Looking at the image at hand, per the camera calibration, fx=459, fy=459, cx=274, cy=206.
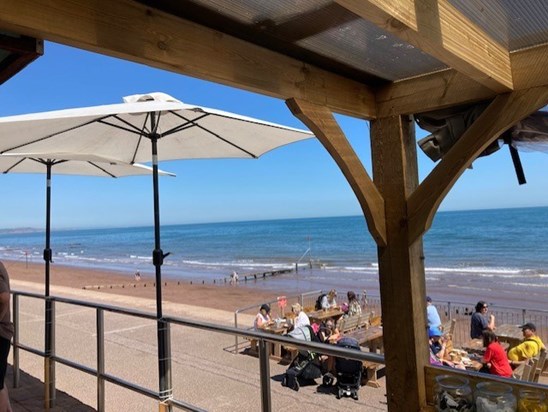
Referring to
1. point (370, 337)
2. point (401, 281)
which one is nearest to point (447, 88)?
point (401, 281)

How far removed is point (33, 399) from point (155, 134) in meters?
2.66

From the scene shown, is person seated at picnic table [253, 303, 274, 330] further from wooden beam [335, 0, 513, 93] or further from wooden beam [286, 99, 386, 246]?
wooden beam [335, 0, 513, 93]

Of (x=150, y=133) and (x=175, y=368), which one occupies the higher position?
(x=150, y=133)

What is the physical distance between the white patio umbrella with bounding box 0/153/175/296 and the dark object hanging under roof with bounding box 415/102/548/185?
2.71m

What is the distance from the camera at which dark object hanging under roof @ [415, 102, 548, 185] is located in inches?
88.0

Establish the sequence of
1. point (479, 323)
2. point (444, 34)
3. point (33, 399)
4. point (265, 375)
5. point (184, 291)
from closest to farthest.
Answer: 1. point (444, 34)
2. point (265, 375)
3. point (33, 399)
4. point (479, 323)
5. point (184, 291)

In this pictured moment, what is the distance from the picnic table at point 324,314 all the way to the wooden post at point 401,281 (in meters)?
7.16

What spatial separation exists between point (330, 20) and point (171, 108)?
1.27 meters

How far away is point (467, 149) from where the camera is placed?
6.56ft

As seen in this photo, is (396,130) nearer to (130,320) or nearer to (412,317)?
(412,317)

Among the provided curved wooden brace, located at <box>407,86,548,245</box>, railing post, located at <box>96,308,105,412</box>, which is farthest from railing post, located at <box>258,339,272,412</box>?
railing post, located at <box>96,308,105,412</box>

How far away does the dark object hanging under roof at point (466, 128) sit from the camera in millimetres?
2236

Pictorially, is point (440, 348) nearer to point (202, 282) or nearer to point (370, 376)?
point (370, 376)

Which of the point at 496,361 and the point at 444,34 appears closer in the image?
→ the point at 444,34
